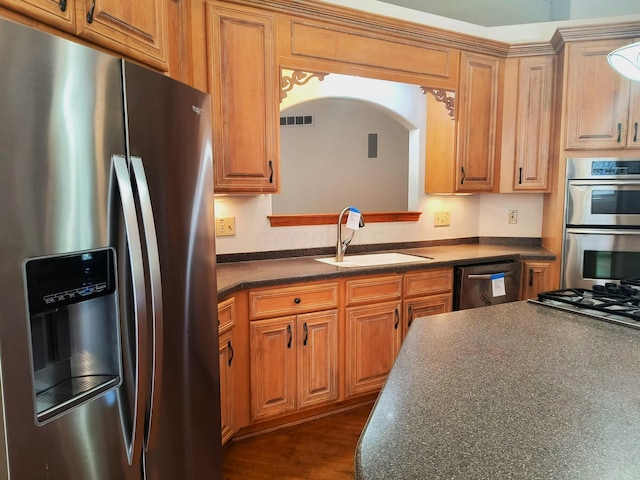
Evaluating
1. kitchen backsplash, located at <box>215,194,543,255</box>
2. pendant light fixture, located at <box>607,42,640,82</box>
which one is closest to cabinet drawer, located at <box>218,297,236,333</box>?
kitchen backsplash, located at <box>215,194,543,255</box>

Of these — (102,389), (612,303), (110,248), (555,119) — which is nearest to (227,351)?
(102,389)

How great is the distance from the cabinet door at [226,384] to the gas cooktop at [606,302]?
1358mm

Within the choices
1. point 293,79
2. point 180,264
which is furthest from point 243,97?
point 180,264

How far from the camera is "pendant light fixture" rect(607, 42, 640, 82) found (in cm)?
135

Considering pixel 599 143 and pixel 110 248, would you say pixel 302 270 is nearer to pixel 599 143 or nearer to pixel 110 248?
pixel 110 248

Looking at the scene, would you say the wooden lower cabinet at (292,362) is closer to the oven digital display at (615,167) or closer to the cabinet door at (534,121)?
the cabinet door at (534,121)

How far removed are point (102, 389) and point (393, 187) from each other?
4109 mm

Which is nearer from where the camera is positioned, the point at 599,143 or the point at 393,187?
the point at 599,143

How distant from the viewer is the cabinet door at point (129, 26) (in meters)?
1.32

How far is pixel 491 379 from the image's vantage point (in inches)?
36.0

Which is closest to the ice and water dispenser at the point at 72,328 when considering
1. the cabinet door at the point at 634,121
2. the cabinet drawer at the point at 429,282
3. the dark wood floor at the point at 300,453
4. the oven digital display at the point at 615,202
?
the dark wood floor at the point at 300,453

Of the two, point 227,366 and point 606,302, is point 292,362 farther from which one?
point 606,302

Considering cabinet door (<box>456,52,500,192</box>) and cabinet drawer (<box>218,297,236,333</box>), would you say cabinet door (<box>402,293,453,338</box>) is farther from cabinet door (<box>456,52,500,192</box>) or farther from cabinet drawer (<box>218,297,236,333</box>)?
cabinet drawer (<box>218,297,236,333</box>)

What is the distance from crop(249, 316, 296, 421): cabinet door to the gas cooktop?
4.14ft
